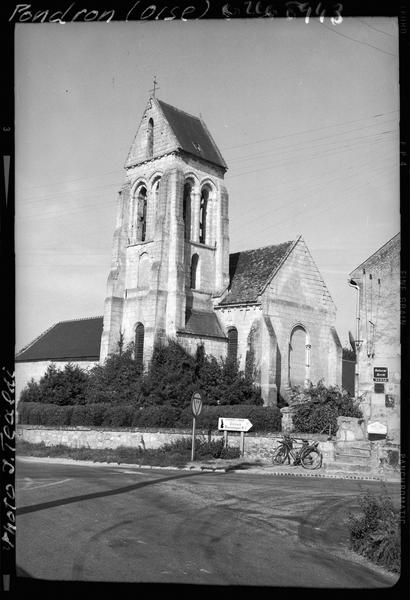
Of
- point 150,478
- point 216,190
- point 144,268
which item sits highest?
point 216,190

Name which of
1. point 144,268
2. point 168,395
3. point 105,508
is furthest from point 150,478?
point 144,268

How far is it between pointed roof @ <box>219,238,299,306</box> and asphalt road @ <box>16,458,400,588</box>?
26.7 m

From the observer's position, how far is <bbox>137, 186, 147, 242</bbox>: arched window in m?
47.5

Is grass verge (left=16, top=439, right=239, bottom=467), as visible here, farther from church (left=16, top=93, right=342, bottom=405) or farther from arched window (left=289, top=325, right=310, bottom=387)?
arched window (left=289, top=325, right=310, bottom=387)

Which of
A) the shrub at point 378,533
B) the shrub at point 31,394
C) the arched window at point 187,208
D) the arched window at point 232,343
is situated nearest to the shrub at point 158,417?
the shrub at point 31,394

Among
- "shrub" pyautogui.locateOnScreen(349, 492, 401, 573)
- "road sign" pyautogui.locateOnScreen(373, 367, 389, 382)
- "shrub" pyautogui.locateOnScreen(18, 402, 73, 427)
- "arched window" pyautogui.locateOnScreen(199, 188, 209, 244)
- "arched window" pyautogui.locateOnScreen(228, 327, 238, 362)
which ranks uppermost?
"arched window" pyautogui.locateOnScreen(199, 188, 209, 244)

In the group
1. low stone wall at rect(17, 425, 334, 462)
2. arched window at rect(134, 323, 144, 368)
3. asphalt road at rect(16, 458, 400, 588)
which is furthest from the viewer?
arched window at rect(134, 323, 144, 368)

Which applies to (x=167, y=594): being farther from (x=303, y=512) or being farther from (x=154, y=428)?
(x=154, y=428)

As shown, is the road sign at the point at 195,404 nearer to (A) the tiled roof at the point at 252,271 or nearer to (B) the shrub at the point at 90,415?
(B) the shrub at the point at 90,415

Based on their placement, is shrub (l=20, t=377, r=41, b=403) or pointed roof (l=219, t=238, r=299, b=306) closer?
shrub (l=20, t=377, r=41, b=403)

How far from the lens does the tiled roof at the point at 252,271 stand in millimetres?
44312

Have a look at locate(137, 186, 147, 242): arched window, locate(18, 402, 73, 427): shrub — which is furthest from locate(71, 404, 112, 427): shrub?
locate(137, 186, 147, 242): arched window

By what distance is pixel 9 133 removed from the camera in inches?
249
